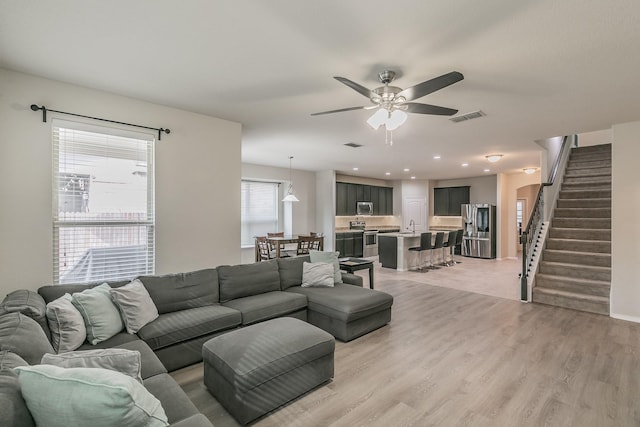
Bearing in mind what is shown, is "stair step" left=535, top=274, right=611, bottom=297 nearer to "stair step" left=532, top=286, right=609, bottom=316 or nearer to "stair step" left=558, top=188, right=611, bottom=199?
"stair step" left=532, top=286, right=609, bottom=316

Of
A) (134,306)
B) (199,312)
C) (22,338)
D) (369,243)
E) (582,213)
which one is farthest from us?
(369,243)

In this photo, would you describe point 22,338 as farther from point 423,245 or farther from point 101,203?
point 423,245

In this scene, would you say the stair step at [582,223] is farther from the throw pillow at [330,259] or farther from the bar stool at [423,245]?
the throw pillow at [330,259]

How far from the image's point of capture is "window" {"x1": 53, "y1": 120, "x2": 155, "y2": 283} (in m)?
3.04

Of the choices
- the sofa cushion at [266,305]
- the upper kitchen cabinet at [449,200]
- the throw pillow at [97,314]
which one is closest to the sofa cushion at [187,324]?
the sofa cushion at [266,305]

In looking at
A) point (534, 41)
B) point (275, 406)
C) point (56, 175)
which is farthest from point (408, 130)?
point (56, 175)

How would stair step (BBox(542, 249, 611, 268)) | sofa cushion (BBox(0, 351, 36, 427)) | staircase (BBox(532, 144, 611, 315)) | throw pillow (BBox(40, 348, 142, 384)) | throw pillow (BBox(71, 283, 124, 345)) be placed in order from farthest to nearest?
stair step (BBox(542, 249, 611, 268)), staircase (BBox(532, 144, 611, 315)), throw pillow (BBox(71, 283, 124, 345)), throw pillow (BBox(40, 348, 142, 384)), sofa cushion (BBox(0, 351, 36, 427))

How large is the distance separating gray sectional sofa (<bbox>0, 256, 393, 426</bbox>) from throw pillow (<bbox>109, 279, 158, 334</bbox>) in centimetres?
7

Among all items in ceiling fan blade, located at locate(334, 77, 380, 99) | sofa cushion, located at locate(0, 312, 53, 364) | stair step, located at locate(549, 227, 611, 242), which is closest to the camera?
sofa cushion, located at locate(0, 312, 53, 364)

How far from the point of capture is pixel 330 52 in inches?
94.6

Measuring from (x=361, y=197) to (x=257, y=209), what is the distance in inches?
152

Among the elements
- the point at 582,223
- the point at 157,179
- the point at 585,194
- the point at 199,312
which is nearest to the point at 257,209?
the point at 157,179

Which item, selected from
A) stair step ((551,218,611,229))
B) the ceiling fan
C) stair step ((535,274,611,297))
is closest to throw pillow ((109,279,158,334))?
the ceiling fan

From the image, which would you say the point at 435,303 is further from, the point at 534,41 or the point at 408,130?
the point at 534,41
